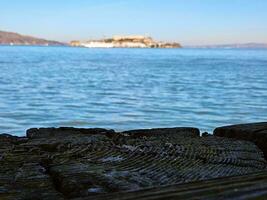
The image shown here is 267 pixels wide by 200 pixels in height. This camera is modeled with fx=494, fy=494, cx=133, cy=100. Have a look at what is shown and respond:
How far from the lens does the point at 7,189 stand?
83.7 inches

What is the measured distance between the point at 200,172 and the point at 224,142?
0.89 metres

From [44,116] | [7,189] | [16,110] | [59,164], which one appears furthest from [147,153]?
[16,110]

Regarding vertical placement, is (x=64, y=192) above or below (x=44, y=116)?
above

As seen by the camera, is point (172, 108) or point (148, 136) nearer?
point (148, 136)

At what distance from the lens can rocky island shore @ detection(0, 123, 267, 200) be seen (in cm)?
149

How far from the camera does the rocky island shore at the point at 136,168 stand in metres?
1.49

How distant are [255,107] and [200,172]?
20386 mm

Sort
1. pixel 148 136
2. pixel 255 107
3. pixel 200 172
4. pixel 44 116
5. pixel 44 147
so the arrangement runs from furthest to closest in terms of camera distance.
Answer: pixel 255 107
pixel 44 116
pixel 148 136
pixel 44 147
pixel 200 172

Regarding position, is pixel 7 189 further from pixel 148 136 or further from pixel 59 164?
pixel 148 136

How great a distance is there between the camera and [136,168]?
249cm

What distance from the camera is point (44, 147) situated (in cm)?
303

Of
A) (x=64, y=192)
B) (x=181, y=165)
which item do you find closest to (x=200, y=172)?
(x=181, y=165)

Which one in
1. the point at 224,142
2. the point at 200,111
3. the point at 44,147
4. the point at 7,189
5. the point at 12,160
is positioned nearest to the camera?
the point at 7,189

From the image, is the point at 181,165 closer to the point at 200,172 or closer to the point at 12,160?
the point at 200,172
